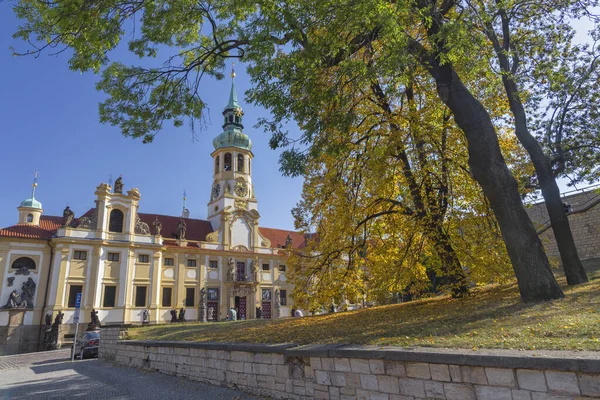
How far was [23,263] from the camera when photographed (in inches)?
1278

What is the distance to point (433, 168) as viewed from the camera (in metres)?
11.8

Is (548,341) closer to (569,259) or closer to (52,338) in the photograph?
(569,259)

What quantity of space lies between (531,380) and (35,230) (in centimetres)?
4031

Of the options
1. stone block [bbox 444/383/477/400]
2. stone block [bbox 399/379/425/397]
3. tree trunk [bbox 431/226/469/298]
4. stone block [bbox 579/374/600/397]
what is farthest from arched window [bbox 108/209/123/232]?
stone block [bbox 579/374/600/397]

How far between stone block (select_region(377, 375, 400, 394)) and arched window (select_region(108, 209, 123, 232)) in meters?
37.4

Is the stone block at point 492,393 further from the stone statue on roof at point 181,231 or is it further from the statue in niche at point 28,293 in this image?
the stone statue on roof at point 181,231

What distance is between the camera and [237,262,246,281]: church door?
4212 cm

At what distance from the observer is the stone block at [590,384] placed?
3672 millimetres

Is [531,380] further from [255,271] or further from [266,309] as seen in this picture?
[266,309]

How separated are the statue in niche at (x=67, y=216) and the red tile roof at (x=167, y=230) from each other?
91 cm

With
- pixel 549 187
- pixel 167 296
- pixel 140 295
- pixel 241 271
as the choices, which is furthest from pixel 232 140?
pixel 549 187

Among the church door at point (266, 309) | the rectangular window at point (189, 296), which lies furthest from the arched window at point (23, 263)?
the church door at point (266, 309)

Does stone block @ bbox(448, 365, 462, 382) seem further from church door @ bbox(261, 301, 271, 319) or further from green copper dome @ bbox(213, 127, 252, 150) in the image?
green copper dome @ bbox(213, 127, 252, 150)

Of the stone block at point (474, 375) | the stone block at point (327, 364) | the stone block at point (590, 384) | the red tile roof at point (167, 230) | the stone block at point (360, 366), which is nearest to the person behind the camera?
the stone block at point (590, 384)
